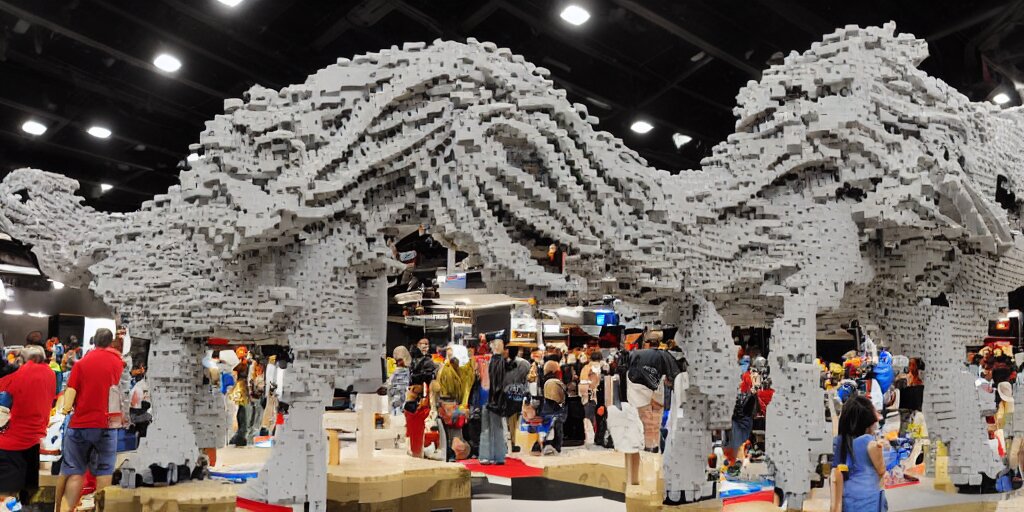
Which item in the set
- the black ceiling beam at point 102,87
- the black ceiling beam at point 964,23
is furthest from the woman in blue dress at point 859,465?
the black ceiling beam at point 102,87

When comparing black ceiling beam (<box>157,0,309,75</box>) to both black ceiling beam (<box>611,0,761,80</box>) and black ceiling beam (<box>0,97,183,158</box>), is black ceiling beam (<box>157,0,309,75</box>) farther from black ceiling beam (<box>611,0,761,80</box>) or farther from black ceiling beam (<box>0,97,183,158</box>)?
black ceiling beam (<box>611,0,761,80</box>)

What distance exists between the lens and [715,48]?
7320 millimetres

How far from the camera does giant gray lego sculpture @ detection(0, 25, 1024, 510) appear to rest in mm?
3814

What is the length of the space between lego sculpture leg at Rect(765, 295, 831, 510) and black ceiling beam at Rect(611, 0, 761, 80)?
3505mm

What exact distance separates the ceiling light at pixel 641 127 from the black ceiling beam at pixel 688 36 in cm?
134

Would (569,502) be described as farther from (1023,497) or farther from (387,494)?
(1023,497)

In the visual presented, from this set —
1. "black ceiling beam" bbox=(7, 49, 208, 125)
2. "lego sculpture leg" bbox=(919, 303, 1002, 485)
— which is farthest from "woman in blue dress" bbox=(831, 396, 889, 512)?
"black ceiling beam" bbox=(7, 49, 208, 125)

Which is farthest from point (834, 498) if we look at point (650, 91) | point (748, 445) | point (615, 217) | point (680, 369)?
point (650, 91)

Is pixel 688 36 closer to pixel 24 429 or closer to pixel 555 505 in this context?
pixel 555 505

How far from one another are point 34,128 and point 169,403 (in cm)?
562

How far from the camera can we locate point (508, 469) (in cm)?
793

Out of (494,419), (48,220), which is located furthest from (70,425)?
(494,419)

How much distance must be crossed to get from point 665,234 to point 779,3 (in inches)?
141

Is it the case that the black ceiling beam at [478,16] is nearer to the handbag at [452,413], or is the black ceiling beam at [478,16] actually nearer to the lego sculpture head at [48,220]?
the lego sculpture head at [48,220]
